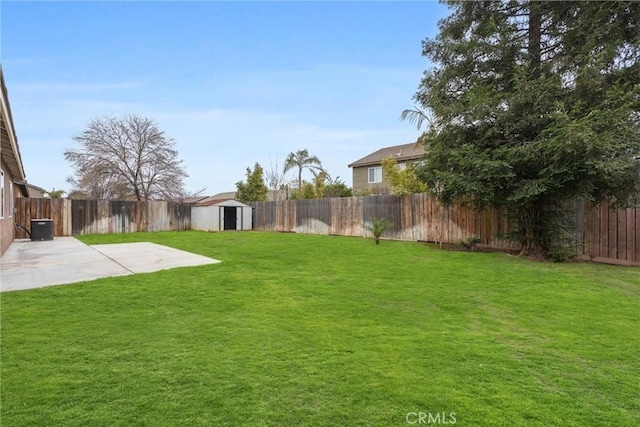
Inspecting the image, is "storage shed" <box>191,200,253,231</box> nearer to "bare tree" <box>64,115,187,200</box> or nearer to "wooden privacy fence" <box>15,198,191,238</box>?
"wooden privacy fence" <box>15,198,191,238</box>

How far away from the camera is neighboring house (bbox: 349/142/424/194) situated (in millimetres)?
24297

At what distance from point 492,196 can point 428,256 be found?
212cm

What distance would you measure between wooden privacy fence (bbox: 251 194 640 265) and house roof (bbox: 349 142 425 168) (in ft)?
28.8

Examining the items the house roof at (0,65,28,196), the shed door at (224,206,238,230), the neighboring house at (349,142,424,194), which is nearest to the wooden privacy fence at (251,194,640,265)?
the shed door at (224,206,238,230)

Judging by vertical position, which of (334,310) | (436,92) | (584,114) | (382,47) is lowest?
(334,310)

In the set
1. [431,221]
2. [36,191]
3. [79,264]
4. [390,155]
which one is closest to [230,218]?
[390,155]

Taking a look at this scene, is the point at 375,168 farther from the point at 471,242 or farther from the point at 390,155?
the point at 471,242

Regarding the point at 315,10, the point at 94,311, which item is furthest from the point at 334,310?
the point at 315,10

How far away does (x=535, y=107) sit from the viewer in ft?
26.9

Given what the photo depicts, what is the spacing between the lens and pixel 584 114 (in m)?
7.69

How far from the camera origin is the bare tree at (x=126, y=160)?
22.5m

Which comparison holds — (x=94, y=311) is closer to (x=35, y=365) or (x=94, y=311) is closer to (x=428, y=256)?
(x=35, y=365)

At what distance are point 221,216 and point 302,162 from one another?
1049 centimetres

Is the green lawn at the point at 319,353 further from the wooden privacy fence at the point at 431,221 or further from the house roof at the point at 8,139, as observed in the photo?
the wooden privacy fence at the point at 431,221
